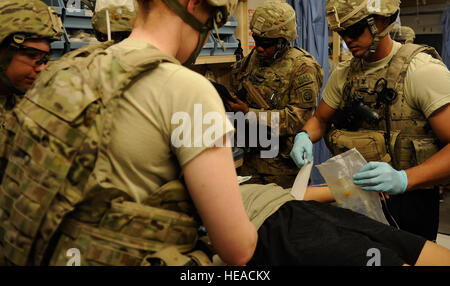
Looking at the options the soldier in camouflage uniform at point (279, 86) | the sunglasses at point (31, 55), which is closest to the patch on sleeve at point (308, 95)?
the soldier in camouflage uniform at point (279, 86)

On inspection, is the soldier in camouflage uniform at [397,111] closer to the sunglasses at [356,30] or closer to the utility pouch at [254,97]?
the sunglasses at [356,30]

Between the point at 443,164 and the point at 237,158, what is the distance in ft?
4.13

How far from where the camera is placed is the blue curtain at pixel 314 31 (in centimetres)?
330

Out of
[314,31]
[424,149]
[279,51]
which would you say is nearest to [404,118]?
[424,149]

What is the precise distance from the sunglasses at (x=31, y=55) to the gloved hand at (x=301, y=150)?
3.80ft

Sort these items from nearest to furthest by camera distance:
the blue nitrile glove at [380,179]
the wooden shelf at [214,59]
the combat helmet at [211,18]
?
the combat helmet at [211,18], the blue nitrile glove at [380,179], the wooden shelf at [214,59]

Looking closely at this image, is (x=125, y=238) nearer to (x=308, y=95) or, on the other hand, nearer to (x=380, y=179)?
(x=380, y=179)

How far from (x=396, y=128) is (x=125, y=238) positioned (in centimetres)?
128

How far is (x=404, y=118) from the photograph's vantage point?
4.94 feet

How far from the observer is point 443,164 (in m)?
1.37

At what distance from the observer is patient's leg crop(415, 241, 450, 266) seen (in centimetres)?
100

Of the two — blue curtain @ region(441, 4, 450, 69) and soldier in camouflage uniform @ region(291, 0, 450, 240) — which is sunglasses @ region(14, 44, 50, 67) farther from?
blue curtain @ region(441, 4, 450, 69)
